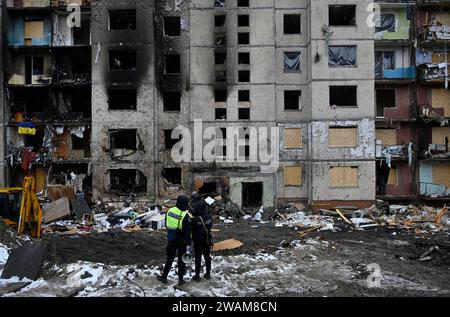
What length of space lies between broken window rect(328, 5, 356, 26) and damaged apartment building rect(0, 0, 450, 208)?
0.48ft

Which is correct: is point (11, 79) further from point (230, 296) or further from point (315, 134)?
point (230, 296)

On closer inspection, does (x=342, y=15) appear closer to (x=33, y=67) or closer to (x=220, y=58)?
(x=220, y=58)

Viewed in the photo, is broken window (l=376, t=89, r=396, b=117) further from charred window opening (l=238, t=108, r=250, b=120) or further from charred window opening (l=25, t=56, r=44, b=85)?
charred window opening (l=25, t=56, r=44, b=85)

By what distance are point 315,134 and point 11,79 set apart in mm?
23023

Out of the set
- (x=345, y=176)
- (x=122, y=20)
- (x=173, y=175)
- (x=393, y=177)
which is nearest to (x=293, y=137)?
(x=345, y=176)

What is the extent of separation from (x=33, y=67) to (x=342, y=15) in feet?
79.5

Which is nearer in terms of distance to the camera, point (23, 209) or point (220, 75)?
point (23, 209)

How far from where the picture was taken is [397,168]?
92.4 ft

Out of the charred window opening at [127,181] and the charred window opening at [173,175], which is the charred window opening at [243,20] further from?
the charred window opening at [127,181]

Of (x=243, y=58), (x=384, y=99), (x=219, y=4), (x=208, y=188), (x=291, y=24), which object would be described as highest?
(x=219, y=4)

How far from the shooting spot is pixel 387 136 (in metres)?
28.1

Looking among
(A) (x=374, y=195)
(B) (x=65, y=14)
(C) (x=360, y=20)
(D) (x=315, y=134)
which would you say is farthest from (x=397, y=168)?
(B) (x=65, y=14)

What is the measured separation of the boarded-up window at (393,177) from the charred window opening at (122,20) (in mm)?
22911

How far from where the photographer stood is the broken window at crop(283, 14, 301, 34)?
27.8 meters
